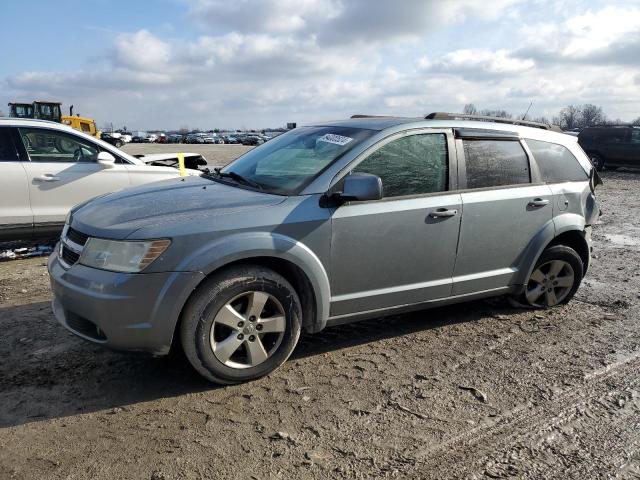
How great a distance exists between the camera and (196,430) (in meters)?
2.95

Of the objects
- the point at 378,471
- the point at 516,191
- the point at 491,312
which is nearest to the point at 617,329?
the point at 491,312

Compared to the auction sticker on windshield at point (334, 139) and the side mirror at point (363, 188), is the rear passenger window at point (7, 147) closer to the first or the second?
the auction sticker on windshield at point (334, 139)

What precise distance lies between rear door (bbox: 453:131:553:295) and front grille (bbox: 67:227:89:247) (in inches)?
107

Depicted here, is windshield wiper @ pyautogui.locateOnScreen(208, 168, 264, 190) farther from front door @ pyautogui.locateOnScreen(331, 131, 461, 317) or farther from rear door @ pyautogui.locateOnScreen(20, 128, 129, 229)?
rear door @ pyautogui.locateOnScreen(20, 128, 129, 229)

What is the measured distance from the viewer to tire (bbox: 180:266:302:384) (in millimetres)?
3219

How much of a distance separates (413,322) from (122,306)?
256 cm

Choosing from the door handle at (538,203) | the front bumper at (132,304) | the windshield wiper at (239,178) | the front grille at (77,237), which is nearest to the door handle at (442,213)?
the door handle at (538,203)

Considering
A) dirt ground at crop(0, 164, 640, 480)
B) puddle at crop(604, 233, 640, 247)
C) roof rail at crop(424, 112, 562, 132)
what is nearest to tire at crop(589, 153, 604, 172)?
puddle at crop(604, 233, 640, 247)

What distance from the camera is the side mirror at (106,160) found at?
272 inches

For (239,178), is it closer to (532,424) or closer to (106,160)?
(532,424)

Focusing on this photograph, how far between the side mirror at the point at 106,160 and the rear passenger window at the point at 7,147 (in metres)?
0.96

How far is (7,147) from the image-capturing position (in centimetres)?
643

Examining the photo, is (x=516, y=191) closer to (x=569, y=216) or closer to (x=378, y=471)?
(x=569, y=216)

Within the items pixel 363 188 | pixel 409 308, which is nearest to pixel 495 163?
pixel 409 308
